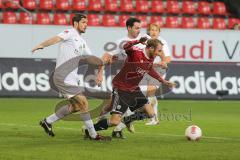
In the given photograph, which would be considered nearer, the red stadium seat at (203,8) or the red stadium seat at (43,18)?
the red stadium seat at (43,18)

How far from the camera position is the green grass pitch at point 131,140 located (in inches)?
419

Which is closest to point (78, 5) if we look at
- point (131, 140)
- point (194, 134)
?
point (131, 140)

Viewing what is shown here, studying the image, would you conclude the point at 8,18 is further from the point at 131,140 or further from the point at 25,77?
the point at 131,140

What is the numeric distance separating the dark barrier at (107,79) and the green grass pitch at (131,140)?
2.64m

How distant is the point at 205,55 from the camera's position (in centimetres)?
2448

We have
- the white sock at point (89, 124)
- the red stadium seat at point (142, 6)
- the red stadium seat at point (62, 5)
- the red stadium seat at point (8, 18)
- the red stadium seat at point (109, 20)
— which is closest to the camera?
the white sock at point (89, 124)

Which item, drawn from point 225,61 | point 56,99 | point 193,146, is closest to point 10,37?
point 56,99

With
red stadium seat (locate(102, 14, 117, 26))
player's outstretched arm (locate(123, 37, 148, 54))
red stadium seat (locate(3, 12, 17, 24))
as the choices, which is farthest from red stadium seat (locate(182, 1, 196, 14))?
player's outstretched arm (locate(123, 37, 148, 54))

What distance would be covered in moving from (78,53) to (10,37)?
35.4 feet

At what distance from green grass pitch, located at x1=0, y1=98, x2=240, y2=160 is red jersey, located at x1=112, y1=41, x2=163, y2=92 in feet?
3.20

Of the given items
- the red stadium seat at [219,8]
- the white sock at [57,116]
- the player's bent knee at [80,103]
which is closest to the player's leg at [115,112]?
the player's bent knee at [80,103]

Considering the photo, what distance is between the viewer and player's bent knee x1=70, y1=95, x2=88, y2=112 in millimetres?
12625

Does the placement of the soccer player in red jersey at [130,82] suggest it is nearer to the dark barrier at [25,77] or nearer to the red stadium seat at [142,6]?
the dark barrier at [25,77]

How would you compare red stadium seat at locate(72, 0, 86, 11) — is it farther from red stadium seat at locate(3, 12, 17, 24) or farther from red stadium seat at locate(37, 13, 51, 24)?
red stadium seat at locate(3, 12, 17, 24)
